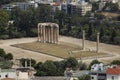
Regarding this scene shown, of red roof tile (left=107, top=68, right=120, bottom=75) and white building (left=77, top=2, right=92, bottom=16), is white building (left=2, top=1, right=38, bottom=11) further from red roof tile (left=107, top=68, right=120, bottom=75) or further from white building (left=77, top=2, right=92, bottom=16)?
red roof tile (left=107, top=68, right=120, bottom=75)

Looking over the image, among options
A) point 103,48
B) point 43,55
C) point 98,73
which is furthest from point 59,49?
point 98,73

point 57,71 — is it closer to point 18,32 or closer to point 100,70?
point 100,70

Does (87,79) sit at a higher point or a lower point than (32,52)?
higher

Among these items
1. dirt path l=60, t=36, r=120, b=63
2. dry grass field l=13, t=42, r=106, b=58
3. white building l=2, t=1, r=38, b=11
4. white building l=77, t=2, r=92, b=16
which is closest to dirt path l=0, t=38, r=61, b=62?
dry grass field l=13, t=42, r=106, b=58

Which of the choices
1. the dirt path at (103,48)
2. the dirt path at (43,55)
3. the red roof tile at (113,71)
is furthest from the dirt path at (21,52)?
the red roof tile at (113,71)

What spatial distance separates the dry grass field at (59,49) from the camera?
40.2 meters

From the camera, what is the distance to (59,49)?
1699 inches

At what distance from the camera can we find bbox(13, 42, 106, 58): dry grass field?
40.2 metres

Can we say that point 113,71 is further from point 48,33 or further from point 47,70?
point 48,33

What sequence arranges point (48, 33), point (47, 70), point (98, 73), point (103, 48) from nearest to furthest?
point (98, 73) → point (47, 70) → point (103, 48) → point (48, 33)

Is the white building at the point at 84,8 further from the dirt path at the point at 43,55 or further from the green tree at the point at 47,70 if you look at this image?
the green tree at the point at 47,70

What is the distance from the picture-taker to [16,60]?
37594 mm

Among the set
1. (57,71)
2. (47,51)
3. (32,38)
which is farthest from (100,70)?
(32,38)

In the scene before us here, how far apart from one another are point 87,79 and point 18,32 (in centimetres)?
3222
